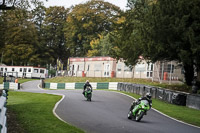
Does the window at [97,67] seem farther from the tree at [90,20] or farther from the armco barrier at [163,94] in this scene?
the tree at [90,20]

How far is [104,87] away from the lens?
1646 inches

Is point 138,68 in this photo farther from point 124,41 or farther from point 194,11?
point 194,11

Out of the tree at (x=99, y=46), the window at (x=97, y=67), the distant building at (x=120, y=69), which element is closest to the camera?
the distant building at (x=120, y=69)

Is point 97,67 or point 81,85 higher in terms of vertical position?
point 97,67

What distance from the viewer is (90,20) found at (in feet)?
232

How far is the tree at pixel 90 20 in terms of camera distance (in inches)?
2781

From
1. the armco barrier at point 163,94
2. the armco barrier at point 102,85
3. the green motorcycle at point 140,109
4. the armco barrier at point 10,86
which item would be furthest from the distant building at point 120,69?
the green motorcycle at point 140,109

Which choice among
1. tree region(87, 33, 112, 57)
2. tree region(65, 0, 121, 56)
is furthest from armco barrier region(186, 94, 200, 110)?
tree region(65, 0, 121, 56)

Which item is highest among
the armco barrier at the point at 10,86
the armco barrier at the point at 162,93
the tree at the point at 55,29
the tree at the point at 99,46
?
the tree at the point at 55,29

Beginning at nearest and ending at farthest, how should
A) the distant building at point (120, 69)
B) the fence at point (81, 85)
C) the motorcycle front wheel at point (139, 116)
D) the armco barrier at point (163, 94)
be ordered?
the motorcycle front wheel at point (139, 116) → the armco barrier at point (163, 94) → the fence at point (81, 85) → the distant building at point (120, 69)

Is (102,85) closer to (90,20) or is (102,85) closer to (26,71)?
(26,71)

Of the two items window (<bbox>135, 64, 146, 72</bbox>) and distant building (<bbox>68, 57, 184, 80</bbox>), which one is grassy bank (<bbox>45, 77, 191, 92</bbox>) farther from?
window (<bbox>135, 64, 146, 72</bbox>)

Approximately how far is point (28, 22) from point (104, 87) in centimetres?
3790

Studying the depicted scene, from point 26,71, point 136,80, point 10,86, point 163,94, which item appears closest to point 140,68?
point 136,80
